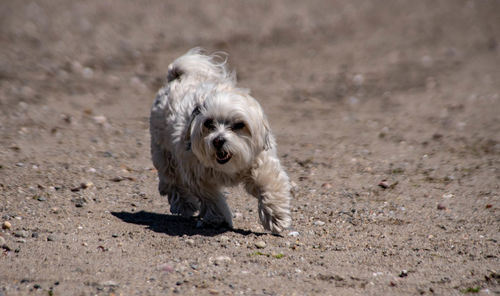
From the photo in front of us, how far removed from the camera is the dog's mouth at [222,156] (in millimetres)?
5586

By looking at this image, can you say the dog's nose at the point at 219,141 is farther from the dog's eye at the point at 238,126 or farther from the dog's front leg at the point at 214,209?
the dog's front leg at the point at 214,209

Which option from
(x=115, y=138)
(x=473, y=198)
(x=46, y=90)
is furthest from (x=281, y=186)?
(x=46, y=90)

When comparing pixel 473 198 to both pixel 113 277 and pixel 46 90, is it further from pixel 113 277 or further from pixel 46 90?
pixel 46 90

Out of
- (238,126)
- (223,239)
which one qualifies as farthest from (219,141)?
(223,239)

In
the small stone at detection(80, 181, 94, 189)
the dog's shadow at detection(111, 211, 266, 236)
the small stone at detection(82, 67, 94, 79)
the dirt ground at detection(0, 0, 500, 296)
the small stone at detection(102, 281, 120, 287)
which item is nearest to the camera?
the small stone at detection(102, 281, 120, 287)

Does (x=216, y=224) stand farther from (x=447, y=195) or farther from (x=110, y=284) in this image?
(x=447, y=195)

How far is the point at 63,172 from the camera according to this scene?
7809mm

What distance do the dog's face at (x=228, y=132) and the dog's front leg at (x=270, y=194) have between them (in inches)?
7.7

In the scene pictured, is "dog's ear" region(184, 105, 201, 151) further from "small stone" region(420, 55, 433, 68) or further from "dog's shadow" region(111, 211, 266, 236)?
"small stone" region(420, 55, 433, 68)

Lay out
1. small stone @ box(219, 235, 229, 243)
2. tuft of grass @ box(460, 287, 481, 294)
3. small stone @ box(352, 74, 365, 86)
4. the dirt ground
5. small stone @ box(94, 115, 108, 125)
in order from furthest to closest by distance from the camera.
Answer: small stone @ box(352, 74, 365, 86) → small stone @ box(94, 115, 108, 125) → small stone @ box(219, 235, 229, 243) → the dirt ground → tuft of grass @ box(460, 287, 481, 294)

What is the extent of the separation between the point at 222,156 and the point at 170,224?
1.20 m

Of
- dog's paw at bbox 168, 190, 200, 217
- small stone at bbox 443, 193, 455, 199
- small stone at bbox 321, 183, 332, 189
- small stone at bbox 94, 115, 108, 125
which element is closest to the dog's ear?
dog's paw at bbox 168, 190, 200, 217

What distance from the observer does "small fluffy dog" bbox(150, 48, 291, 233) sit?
18.3ft

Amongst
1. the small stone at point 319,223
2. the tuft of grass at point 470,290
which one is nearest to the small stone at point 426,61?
the small stone at point 319,223
